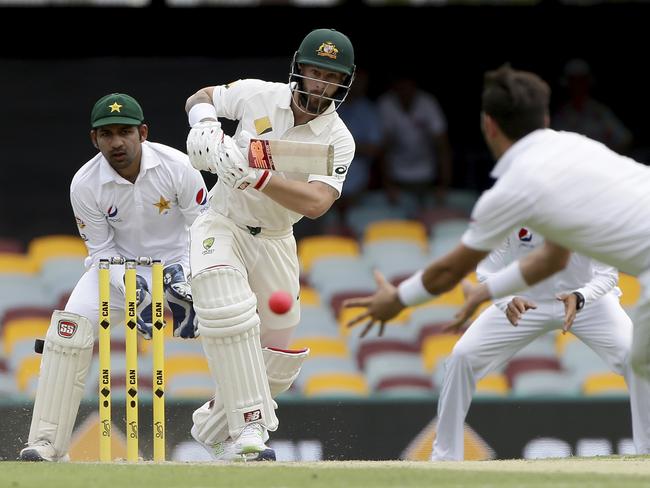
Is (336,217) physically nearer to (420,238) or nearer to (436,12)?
(420,238)

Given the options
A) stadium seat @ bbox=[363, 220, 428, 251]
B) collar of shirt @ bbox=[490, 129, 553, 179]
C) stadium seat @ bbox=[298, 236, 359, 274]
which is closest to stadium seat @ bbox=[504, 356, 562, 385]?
stadium seat @ bbox=[363, 220, 428, 251]

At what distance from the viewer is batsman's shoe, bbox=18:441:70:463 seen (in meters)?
5.62

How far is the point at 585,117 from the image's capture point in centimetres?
1044

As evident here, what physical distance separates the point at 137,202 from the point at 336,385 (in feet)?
9.77

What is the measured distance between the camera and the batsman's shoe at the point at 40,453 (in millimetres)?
5617

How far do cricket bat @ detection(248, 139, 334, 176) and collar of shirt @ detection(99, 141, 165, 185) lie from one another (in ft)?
3.34

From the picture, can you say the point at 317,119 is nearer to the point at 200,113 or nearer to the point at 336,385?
the point at 200,113

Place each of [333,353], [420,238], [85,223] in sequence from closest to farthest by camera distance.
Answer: [85,223]
[333,353]
[420,238]

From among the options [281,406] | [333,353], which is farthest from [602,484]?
[333,353]

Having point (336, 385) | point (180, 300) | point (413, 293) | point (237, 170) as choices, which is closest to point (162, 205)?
point (180, 300)

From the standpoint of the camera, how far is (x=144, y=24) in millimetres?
10750

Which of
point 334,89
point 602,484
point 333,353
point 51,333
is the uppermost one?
point 333,353

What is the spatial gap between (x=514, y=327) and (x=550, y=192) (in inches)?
96.3

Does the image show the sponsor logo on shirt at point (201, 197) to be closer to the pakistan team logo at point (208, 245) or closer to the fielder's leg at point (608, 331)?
the pakistan team logo at point (208, 245)
